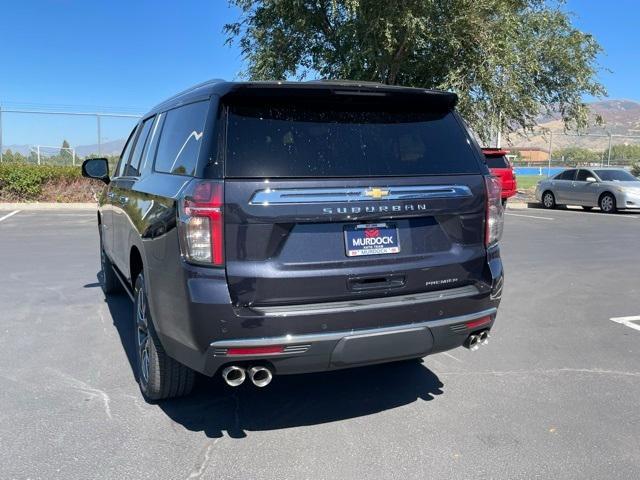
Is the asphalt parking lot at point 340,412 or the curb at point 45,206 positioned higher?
the curb at point 45,206

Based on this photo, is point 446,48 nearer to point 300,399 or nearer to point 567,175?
point 567,175

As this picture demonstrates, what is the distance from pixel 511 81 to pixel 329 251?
13878 mm

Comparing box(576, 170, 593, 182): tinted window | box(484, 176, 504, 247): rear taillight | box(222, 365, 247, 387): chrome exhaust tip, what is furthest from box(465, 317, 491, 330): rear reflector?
box(576, 170, 593, 182): tinted window

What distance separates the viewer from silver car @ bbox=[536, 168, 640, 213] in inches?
701

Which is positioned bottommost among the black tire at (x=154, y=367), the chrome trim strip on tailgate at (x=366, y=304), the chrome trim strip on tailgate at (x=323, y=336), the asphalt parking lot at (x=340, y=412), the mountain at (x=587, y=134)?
the asphalt parking lot at (x=340, y=412)

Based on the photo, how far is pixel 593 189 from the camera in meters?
18.8

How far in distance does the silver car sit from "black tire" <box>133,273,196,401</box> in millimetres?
17508

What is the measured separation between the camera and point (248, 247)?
9.34 feet

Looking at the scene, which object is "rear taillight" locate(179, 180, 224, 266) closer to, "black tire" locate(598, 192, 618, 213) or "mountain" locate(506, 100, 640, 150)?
"mountain" locate(506, 100, 640, 150)

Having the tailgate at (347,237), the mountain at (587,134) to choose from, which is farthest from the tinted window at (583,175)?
the tailgate at (347,237)

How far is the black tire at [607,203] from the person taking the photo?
1808 centimetres

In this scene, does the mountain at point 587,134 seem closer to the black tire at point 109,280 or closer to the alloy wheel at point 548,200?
the alloy wheel at point 548,200

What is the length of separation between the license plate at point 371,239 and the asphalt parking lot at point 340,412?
110 cm

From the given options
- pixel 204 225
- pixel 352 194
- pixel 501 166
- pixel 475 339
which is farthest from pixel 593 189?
pixel 204 225
